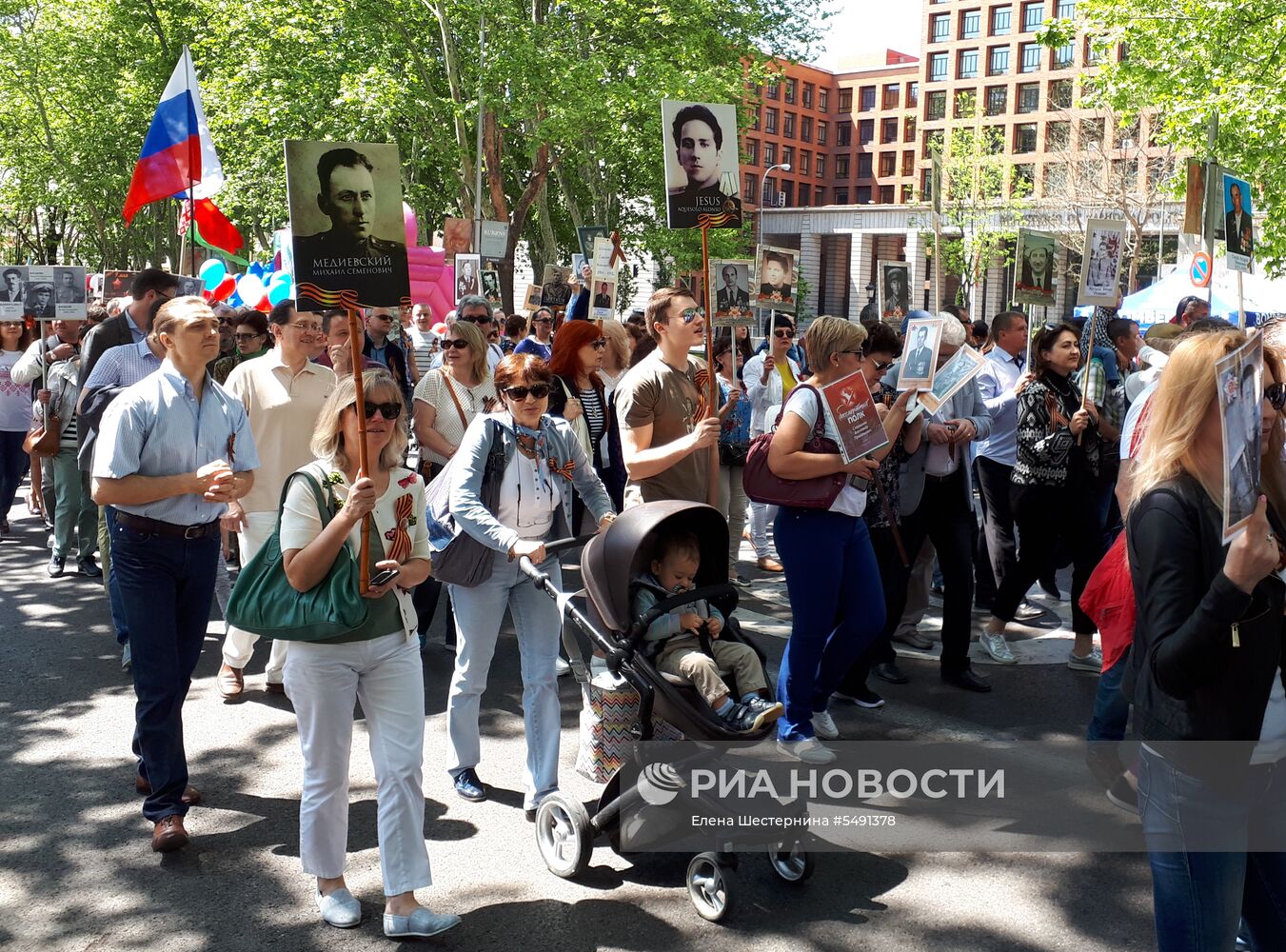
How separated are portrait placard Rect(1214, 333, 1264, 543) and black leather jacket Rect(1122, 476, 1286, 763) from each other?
0.24 metres

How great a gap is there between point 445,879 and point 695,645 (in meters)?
1.19

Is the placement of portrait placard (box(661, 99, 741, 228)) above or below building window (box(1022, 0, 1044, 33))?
below

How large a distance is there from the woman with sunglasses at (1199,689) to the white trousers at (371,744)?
2.17 m

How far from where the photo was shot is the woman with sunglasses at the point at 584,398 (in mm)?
7082

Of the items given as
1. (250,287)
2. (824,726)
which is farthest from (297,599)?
(250,287)

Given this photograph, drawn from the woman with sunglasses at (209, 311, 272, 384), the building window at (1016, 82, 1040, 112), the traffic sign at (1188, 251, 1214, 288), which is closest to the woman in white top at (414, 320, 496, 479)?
the woman with sunglasses at (209, 311, 272, 384)

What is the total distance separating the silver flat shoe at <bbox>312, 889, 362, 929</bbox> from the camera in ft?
13.2

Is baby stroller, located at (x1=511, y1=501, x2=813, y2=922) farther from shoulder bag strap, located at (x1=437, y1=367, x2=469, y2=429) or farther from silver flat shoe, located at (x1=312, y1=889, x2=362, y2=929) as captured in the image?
shoulder bag strap, located at (x1=437, y1=367, x2=469, y2=429)

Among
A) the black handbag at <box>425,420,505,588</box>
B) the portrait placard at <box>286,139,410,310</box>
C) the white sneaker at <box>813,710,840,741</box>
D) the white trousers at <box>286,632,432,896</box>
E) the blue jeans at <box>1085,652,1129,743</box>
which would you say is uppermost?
the portrait placard at <box>286,139,410,310</box>

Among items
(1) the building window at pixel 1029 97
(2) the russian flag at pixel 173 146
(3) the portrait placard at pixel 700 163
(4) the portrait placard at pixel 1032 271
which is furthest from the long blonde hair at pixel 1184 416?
(1) the building window at pixel 1029 97

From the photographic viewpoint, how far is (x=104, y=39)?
139 ft

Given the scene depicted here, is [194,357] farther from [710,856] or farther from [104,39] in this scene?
[104,39]

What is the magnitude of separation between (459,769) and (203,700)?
6.42 feet

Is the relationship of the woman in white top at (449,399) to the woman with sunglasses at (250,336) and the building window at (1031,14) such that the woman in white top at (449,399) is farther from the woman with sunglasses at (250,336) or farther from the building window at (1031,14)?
the building window at (1031,14)
